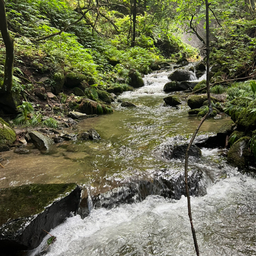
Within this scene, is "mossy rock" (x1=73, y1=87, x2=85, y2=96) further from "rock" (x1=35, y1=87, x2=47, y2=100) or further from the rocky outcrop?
the rocky outcrop

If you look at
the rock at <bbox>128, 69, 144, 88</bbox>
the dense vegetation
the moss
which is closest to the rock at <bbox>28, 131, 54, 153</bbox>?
the dense vegetation

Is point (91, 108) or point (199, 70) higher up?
point (199, 70)

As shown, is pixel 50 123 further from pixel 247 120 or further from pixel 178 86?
pixel 178 86

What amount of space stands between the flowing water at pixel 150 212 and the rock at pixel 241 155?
19 centimetres

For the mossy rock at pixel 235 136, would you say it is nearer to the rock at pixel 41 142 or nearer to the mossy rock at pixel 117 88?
the rock at pixel 41 142

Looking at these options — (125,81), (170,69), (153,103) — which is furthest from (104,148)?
→ (170,69)

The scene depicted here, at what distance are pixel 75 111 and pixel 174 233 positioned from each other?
257 inches

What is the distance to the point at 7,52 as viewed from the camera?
507cm

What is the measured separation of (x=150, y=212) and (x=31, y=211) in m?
1.79

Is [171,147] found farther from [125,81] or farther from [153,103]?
[125,81]

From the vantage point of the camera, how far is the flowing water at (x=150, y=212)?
249 cm

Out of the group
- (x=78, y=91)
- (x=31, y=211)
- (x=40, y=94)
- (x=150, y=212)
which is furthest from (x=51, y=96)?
(x=150, y=212)

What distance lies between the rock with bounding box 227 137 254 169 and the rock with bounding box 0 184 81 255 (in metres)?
3.34

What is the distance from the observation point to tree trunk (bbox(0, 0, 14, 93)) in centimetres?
440
